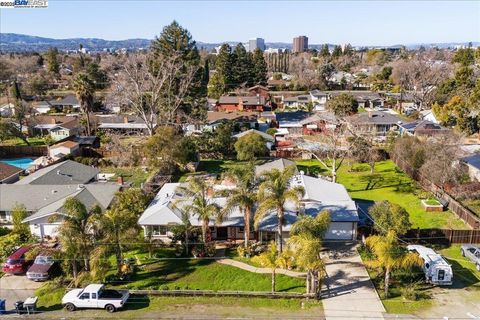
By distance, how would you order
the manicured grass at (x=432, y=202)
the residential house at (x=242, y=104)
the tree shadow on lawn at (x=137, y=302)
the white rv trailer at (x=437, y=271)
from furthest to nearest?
the residential house at (x=242, y=104) → the manicured grass at (x=432, y=202) → the white rv trailer at (x=437, y=271) → the tree shadow on lawn at (x=137, y=302)

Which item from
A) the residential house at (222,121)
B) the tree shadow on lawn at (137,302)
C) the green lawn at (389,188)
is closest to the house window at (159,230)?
the tree shadow on lawn at (137,302)

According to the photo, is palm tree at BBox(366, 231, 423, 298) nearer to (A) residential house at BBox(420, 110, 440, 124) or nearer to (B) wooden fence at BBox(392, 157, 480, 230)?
(B) wooden fence at BBox(392, 157, 480, 230)

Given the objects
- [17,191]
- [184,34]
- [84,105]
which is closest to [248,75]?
[184,34]

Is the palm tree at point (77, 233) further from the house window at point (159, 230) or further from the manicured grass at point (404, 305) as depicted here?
the manicured grass at point (404, 305)

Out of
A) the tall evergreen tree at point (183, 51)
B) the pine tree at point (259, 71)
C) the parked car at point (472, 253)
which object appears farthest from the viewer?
the pine tree at point (259, 71)

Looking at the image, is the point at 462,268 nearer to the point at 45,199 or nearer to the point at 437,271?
the point at 437,271

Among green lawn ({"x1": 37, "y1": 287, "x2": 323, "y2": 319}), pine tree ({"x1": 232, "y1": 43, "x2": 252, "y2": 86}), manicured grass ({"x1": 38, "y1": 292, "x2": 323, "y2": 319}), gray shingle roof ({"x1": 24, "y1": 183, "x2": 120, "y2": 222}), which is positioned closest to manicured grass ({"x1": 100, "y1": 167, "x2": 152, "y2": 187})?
gray shingle roof ({"x1": 24, "y1": 183, "x2": 120, "y2": 222})
